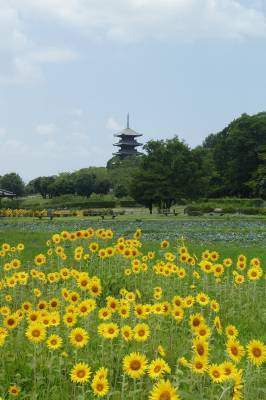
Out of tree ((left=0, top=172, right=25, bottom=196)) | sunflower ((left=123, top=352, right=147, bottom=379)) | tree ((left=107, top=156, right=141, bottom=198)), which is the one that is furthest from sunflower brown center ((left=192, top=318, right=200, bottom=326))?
tree ((left=0, top=172, right=25, bottom=196))

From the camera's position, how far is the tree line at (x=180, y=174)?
42.5m

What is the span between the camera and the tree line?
42.5m

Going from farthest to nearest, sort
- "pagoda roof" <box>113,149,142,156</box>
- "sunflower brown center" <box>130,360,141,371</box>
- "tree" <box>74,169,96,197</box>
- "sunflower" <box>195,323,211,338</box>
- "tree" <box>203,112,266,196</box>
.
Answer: "pagoda roof" <box>113,149,142,156</box> → "tree" <box>74,169,96,197</box> → "tree" <box>203,112,266,196</box> → "sunflower" <box>195,323,211,338</box> → "sunflower brown center" <box>130,360,141,371</box>

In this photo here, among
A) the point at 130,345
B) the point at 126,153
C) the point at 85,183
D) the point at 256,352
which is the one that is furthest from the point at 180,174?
the point at 126,153

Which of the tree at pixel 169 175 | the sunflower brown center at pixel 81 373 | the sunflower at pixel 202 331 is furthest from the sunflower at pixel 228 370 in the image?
the tree at pixel 169 175

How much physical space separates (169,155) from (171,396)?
41.5m

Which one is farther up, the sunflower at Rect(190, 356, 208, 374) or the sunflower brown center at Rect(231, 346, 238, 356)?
the sunflower brown center at Rect(231, 346, 238, 356)

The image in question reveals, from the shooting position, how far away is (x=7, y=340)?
411cm

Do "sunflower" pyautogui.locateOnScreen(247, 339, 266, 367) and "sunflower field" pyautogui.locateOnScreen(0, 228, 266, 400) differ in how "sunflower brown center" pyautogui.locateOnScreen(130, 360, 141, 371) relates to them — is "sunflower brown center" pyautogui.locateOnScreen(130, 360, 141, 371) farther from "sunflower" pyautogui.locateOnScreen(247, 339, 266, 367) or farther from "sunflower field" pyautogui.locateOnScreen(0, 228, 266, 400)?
"sunflower" pyautogui.locateOnScreen(247, 339, 266, 367)

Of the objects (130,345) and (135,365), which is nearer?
(135,365)

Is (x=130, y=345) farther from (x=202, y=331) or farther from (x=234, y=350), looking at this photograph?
(x=234, y=350)

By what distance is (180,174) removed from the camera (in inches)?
1662

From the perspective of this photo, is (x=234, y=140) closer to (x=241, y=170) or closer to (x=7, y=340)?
(x=241, y=170)

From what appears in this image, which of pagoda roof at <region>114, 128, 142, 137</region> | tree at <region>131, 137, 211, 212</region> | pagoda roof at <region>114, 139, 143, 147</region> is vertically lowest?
tree at <region>131, 137, 211, 212</region>
